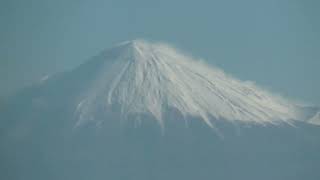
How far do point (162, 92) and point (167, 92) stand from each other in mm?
264

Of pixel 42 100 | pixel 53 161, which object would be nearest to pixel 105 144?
pixel 53 161

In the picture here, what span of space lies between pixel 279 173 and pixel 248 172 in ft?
4.55

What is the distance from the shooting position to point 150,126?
5591 centimetres

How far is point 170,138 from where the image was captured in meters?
55.5

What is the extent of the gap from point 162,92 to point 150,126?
4360 millimetres

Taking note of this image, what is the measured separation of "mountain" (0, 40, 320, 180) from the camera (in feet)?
177

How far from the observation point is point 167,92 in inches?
2356

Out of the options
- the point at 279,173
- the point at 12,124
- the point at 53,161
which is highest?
the point at 12,124

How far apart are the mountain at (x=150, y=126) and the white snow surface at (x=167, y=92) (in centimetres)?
6

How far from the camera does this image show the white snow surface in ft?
190

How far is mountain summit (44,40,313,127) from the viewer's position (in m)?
57.7

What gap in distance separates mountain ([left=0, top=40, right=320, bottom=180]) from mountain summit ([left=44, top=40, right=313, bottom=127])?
0.19 feet

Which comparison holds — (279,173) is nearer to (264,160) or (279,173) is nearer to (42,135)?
(264,160)

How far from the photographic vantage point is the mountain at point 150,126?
54.1 meters
